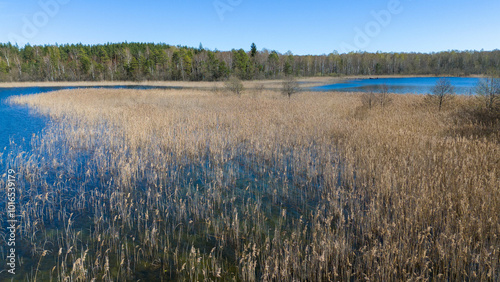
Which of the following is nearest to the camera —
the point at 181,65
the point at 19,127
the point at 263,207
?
the point at 263,207

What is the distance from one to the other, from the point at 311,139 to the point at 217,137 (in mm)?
4331

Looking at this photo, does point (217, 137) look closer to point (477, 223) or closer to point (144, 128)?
point (144, 128)

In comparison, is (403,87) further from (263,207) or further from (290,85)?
(263,207)

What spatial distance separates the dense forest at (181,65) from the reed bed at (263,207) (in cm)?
4845

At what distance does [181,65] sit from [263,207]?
282 feet

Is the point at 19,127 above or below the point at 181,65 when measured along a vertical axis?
below

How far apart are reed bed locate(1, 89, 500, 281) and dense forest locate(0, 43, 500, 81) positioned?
159 feet

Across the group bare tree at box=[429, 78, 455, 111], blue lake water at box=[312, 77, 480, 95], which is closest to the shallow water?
bare tree at box=[429, 78, 455, 111]

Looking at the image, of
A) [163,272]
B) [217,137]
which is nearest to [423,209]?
[163,272]

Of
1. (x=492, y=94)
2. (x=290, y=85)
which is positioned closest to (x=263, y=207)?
(x=492, y=94)

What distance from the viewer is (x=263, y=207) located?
6.29 m

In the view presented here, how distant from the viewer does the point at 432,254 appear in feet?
13.4

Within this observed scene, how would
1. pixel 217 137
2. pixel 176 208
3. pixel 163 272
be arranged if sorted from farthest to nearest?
1. pixel 217 137
2. pixel 176 208
3. pixel 163 272

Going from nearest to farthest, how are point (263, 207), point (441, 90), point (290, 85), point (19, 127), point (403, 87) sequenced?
point (263, 207)
point (19, 127)
point (441, 90)
point (290, 85)
point (403, 87)
